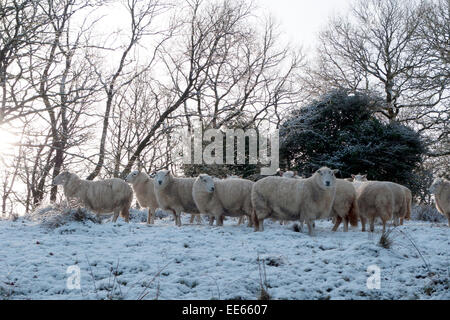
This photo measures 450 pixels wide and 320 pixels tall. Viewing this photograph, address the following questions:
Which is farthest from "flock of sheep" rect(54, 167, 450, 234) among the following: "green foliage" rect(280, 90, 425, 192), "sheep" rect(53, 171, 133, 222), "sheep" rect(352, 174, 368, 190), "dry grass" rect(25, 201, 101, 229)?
"green foliage" rect(280, 90, 425, 192)

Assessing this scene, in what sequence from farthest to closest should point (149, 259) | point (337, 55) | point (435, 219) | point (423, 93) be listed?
1. point (337, 55)
2. point (423, 93)
3. point (435, 219)
4. point (149, 259)

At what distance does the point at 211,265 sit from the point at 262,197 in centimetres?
374

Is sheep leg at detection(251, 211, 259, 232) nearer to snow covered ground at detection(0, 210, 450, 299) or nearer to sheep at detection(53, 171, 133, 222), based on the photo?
snow covered ground at detection(0, 210, 450, 299)

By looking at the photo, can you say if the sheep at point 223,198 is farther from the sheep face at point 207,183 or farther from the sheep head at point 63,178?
the sheep head at point 63,178

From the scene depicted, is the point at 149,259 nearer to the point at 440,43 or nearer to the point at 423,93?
the point at 440,43

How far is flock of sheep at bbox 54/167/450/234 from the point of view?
1041 cm

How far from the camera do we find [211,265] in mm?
7086

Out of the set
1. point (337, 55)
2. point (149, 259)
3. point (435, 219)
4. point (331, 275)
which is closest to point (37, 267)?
point (149, 259)

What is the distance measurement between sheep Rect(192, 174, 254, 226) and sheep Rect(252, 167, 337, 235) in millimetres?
656
